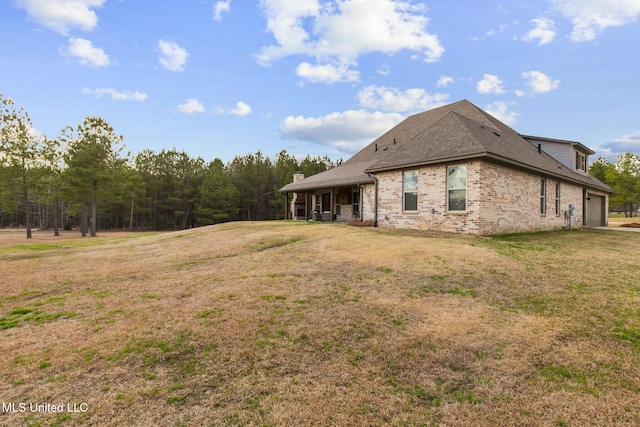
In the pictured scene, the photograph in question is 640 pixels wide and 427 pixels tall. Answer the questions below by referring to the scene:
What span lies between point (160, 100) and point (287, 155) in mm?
29637

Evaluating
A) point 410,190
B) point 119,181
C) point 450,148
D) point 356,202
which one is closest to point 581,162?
point 450,148

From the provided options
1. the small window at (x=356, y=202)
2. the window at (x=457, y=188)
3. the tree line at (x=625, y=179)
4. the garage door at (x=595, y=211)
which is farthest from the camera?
the tree line at (x=625, y=179)

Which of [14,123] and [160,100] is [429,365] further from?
[14,123]

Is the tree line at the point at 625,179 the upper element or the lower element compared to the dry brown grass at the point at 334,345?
upper

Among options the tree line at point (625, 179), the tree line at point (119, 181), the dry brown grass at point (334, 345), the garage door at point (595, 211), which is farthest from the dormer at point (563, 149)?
the tree line at point (625, 179)

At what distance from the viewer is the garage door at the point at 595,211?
20.5 m

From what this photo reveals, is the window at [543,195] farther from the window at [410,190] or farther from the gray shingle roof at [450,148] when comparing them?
the window at [410,190]

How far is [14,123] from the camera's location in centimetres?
2694

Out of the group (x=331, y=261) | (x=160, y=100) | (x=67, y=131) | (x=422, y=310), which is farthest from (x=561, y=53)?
(x=67, y=131)

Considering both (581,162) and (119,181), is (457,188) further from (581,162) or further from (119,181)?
(119,181)

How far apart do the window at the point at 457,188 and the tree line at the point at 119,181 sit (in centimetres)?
3003

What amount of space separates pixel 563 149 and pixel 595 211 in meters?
6.52

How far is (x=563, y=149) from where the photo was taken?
61.6ft

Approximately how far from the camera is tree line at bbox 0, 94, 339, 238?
27.2m
